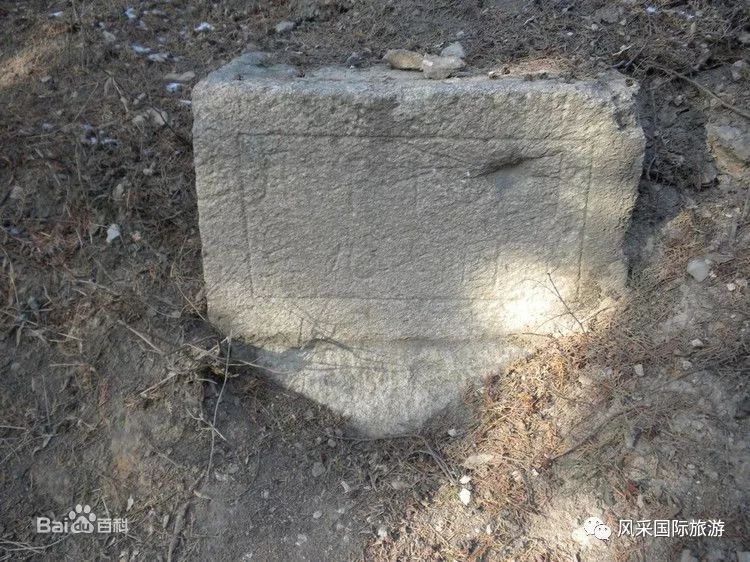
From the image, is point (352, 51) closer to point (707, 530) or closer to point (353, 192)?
point (353, 192)

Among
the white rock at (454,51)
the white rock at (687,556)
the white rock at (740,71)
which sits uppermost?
the white rock at (454,51)

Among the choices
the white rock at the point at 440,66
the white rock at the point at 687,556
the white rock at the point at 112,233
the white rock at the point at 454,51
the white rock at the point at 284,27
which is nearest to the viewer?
the white rock at the point at 687,556

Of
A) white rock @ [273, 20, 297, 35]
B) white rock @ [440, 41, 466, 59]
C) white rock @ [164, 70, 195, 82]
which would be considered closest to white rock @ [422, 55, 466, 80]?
white rock @ [440, 41, 466, 59]

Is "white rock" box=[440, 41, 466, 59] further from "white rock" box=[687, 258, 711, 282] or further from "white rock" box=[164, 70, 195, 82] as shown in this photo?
"white rock" box=[164, 70, 195, 82]

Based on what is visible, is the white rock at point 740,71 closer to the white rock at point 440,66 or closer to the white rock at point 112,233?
the white rock at point 440,66

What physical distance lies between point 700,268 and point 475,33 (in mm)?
1322

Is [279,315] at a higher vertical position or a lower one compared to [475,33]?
lower

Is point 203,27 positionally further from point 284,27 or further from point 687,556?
point 687,556

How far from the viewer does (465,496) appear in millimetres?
2207

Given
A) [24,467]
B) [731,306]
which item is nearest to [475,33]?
[731,306]

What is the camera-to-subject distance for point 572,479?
2.15m

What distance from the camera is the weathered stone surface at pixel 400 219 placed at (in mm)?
2109

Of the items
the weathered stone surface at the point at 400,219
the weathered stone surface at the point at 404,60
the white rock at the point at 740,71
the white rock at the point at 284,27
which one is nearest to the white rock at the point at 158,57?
the white rock at the point at 284,27

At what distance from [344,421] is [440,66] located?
135 centimetres
